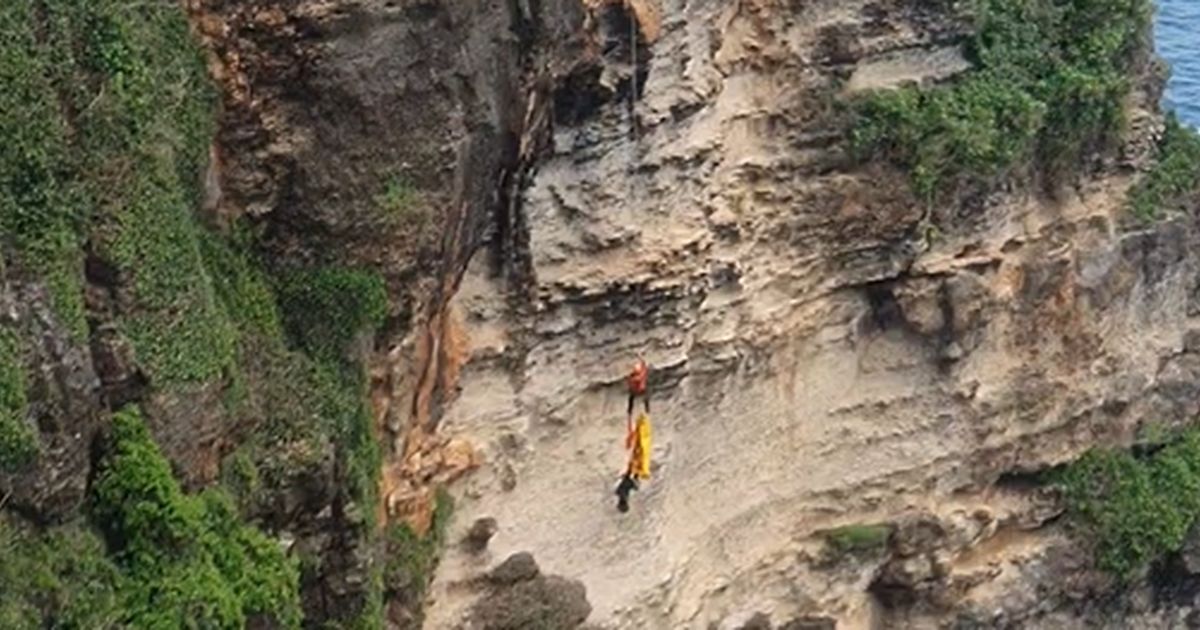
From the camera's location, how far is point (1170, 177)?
19.1m

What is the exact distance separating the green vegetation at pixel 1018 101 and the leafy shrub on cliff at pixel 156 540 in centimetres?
828

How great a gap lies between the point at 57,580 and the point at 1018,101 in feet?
36.5

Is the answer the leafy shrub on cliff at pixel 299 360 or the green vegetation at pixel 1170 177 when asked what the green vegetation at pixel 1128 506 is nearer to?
the green vegetation at pixel 1170 177

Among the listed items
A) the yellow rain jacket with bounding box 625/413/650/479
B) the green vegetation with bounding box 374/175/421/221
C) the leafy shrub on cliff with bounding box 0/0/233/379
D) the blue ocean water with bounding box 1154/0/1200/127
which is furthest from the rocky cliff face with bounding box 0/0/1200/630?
the blue ocean water with bounding box 1154/0/1200/127

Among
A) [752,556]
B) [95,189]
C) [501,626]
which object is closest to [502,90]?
A: [95,189]

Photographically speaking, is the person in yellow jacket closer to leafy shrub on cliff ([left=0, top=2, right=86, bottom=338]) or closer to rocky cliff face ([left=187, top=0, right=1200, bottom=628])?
rocky cliff face ([left=187, top=0, right=1200, bottom=628])

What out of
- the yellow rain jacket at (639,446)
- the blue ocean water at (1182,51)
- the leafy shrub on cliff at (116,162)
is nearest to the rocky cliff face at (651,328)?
the leafy shrub on cliff at (116,162)

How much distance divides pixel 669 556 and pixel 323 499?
17.0 feet

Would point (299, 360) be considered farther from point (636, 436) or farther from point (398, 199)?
point (636, 436)

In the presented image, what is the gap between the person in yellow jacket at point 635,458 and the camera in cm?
1483

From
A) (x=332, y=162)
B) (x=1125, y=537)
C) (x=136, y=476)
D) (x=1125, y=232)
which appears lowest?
(x=1125, y=537)

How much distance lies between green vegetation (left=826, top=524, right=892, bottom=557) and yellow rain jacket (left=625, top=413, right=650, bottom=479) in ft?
9.62

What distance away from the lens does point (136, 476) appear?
9.65 metres

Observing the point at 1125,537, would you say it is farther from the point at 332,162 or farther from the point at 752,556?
the point at 332,162
